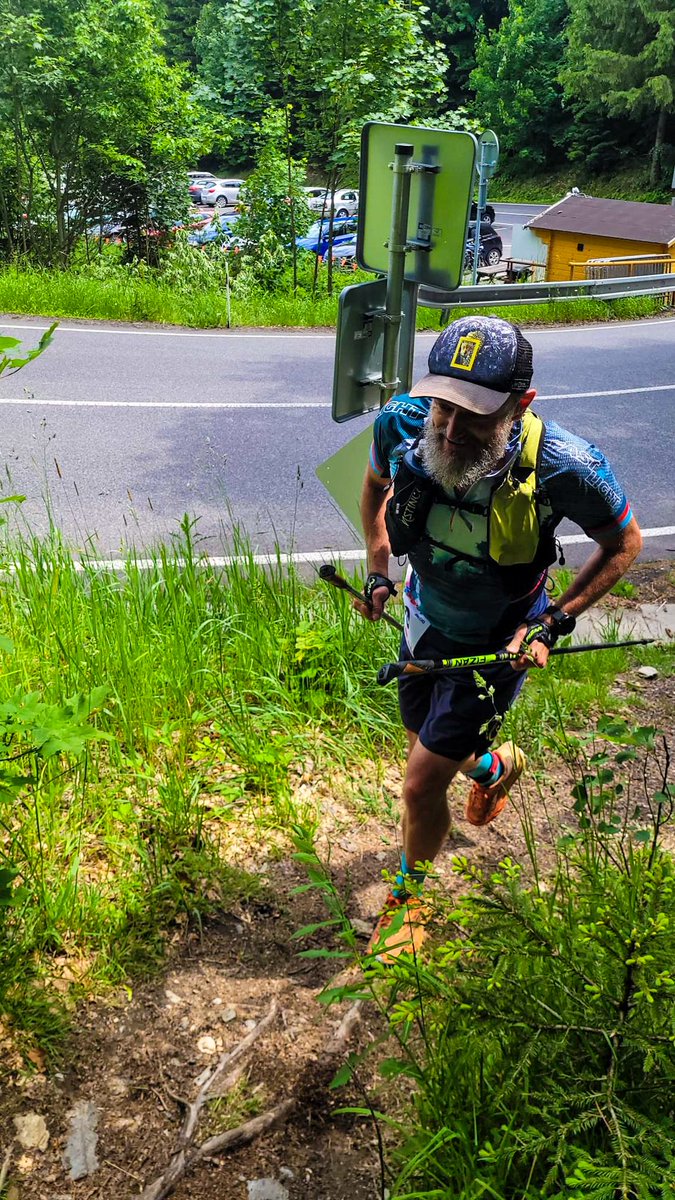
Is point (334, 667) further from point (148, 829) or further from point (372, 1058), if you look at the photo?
point (372, 1058)

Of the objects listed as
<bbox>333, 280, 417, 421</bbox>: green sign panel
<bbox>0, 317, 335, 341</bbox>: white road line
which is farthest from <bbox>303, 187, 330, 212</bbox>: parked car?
<bbox>333, 280, 417, 421</bbox>: green sign panel

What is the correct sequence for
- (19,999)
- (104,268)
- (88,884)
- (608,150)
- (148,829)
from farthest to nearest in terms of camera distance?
1. (608,150)
2. (104,268)
3. (148,829)
4. (88,884)
5. (19,999)

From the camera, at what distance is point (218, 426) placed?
911 cm

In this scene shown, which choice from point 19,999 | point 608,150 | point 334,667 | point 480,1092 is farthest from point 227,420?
point 608,150

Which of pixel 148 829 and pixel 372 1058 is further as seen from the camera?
pixel 148 829

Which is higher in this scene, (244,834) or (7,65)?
(7,65)

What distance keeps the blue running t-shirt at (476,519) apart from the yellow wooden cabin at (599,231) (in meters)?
26.5

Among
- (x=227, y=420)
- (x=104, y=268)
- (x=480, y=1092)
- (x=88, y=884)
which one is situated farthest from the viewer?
(x=104, y=268)

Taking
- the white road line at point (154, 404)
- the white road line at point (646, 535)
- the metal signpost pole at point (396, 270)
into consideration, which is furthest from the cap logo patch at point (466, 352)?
the white road line at point (154, 404)

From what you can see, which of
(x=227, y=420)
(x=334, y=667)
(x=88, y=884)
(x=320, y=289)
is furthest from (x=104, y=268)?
(x=88, y=884)

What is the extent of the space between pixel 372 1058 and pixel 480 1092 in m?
0.61

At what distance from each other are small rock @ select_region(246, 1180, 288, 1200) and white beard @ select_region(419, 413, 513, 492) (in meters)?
1.68

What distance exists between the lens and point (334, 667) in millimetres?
4098

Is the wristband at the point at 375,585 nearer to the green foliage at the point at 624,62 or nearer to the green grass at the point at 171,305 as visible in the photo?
the green grass at the point at 171,305
